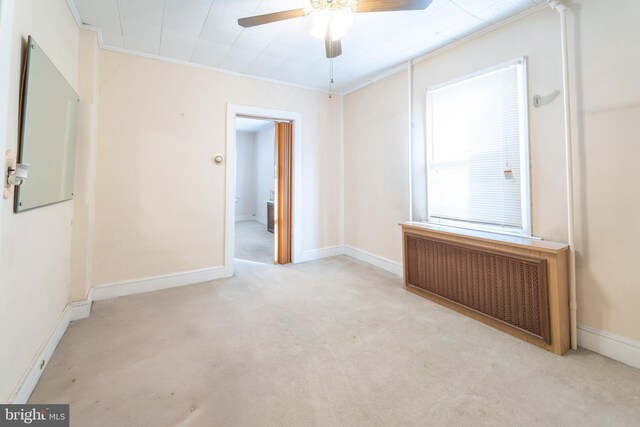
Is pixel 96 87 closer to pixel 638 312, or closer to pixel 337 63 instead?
pixel 337 63

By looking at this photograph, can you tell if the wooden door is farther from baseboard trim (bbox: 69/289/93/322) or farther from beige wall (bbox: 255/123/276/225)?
beige wall (bbox: 255/123/276/225)

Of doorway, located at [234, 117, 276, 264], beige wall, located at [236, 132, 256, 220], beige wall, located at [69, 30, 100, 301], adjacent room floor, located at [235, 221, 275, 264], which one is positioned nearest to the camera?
beige wall, located at [69, 30, 100, 301]

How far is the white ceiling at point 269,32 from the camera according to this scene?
218cm

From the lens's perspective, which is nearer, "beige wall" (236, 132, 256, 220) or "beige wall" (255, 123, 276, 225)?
"beige wall" (255, 123, 276, 225)

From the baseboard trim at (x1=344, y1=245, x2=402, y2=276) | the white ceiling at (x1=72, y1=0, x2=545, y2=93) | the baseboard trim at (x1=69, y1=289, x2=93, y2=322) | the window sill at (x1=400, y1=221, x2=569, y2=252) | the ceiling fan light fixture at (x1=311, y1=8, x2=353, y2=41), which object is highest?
the white ceiling at (x1=72, y1=0, x2=545, y2=93)

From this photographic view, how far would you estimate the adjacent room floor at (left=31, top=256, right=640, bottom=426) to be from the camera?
54.8 inches

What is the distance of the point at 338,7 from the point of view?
1777 millimetres

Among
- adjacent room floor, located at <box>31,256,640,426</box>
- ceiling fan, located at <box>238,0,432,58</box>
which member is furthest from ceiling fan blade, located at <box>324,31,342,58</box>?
adjacent room floor, located at <box>31,256,640,426</box>

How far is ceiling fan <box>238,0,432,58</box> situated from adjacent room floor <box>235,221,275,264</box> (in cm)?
315

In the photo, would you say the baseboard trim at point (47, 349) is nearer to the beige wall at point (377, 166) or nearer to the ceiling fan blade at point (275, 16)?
the ceiling fan blade at point (275, 16)

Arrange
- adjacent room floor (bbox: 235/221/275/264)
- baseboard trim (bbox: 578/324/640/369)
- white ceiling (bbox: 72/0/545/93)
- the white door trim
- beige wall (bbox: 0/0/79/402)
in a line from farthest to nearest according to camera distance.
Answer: adjacent room floor (bbox: 235/221/275/264) → white ceiling (bbox: 72/0/545/93) → baseboard trim (bbox: 578/324/640/369) → beige wall (bbox: 0/0/79/402) → the white door trim

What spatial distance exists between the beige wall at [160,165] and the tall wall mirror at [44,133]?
2.33ft

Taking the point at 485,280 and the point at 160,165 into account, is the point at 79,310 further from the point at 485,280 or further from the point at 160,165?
the point at 485,280

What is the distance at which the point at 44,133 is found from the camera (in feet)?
5.36
